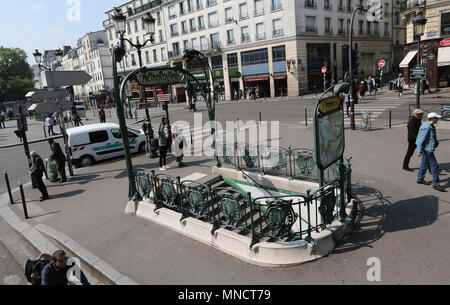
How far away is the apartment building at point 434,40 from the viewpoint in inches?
1016

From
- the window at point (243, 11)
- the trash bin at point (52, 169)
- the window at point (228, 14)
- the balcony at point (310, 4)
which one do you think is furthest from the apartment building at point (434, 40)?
the trash bin at point (52, 169)

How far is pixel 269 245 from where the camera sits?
4992mm

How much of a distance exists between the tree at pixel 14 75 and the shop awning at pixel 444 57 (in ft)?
242

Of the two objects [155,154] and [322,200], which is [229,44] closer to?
[155,154]

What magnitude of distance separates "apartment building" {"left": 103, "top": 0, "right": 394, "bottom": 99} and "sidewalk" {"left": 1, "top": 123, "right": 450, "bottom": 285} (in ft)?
94.1

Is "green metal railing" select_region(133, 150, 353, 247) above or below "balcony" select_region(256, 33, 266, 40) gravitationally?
below

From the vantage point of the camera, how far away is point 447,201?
6.50 m

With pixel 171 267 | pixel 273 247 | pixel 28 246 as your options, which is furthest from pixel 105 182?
pixel 273 247

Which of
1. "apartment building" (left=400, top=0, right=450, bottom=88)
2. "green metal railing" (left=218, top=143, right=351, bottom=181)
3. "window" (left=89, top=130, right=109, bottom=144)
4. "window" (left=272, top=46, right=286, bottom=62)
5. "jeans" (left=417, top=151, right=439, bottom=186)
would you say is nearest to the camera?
"jeans" (left=417, top=151, right=439, bottom=186)

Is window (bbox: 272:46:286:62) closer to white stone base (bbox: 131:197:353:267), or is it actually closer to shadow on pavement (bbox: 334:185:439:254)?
shadow on pavement (bbox: 334:185:439:254)

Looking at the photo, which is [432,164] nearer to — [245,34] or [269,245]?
[269,245]

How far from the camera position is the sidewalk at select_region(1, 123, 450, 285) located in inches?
184

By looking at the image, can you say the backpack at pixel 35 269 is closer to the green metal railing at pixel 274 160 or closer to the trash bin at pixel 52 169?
the green metal railing at pixel 274 160

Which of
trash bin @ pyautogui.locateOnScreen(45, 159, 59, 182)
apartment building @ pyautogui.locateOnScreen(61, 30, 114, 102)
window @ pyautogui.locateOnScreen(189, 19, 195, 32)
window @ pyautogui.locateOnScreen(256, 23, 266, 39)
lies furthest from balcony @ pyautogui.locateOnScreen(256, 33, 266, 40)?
apartment building @ pyautogui.locateOnScreen(61, 30, 114, 102)
